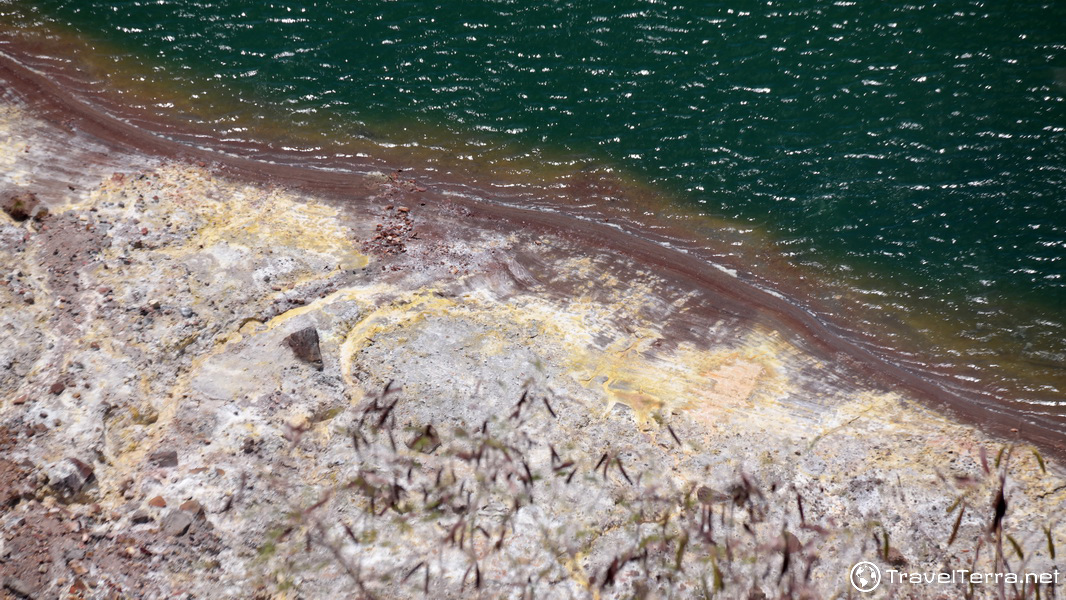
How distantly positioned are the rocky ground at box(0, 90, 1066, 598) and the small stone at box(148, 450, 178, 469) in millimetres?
28

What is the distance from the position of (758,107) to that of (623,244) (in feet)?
17.9

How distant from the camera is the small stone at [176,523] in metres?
8.95

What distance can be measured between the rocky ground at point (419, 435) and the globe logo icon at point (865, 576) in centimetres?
21

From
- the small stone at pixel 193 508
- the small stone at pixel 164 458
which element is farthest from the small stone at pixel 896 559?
the small stone at pixel 164 458

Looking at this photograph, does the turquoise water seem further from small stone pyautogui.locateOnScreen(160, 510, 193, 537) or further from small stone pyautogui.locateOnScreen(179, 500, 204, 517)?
small stone pyautogui.locateOnScreen(160, 510, 193, 537)

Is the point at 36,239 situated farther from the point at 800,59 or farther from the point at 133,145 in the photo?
the point at 800,59


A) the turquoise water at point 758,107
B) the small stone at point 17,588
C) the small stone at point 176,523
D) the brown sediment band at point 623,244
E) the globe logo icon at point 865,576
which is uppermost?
the turquoise water at point 758,107

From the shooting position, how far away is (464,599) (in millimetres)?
8852

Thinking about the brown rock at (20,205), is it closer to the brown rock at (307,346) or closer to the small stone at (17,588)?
the brown rock at (307,346)

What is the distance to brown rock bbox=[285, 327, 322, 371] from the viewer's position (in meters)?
11.0

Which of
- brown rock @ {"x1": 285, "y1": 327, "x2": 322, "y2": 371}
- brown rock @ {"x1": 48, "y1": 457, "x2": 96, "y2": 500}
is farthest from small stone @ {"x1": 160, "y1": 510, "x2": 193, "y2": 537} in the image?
brown rock @ {"x1": 285, "y1": 327, "x2": 322, "y2": 371}

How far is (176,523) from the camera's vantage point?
9016 millimetres

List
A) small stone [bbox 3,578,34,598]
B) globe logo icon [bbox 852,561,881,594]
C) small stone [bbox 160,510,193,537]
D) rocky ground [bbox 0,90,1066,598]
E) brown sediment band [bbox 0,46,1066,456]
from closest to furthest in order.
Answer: small stone [bbox 3,578,34,598], small stone [bbox 160,510,193,537], rocky ground [bbox 0,90,1066,598], globe logo icon [bbox 852,561,881,594], brown sediment band [bbox 0,46,1066,456]

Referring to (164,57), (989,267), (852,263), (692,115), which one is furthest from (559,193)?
(164,57)
